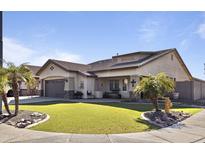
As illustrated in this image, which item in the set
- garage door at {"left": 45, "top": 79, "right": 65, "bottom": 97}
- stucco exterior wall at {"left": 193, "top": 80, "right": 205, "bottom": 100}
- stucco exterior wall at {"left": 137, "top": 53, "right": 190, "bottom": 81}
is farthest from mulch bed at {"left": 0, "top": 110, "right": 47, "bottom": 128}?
stucco exterior wall at {"left": 193, "top": 80, "right": 205, "bottom": 100}

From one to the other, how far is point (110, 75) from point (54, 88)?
24.6 ft

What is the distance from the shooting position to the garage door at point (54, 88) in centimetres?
2741

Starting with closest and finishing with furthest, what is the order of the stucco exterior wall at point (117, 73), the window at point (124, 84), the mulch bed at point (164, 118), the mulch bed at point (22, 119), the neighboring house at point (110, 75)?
1. the mulch bed at point (22, 119)
2. the mulch bed at point (164, 118)
3. the stucco exterior wall at point (117, 73)
4. the neighboring house at point (110, 75)
5. the window at point (124, 84)

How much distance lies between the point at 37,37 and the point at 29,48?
157 inches

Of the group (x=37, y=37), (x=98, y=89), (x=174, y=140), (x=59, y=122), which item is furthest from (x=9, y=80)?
(x=98, y=89)

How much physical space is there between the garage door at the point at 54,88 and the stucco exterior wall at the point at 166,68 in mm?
9569

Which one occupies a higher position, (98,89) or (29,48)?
(29,48)

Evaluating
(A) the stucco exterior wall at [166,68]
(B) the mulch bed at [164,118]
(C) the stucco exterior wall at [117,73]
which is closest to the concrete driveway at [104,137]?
(B) the mulch bed at [164,118]

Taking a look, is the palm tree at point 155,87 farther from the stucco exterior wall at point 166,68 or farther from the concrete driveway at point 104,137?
the stucco exterior wall at point 166,68

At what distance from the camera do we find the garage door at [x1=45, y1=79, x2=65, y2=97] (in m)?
27.4

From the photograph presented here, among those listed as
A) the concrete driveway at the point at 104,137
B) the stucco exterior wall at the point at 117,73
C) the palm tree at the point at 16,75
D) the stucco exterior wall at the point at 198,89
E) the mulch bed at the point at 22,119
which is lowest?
the concrete driveway at the point at 104,137

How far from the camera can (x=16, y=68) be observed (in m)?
11.5

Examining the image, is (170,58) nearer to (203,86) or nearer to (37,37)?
(203,86)

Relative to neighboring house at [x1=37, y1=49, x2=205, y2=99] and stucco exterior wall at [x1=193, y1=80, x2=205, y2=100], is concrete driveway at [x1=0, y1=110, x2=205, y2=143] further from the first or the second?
stucco exterior wall at [x1=193, y1=80, x2=205, y2=100]
